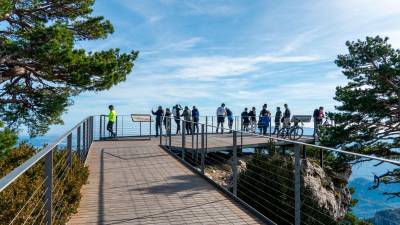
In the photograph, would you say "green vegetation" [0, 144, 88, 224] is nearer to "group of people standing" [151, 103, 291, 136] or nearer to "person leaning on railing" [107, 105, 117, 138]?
"person leaning on railing" [107, 105, 117, 138]

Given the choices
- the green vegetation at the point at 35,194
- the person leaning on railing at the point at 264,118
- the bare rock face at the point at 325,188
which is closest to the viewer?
the green vegetation at the point at 35,194

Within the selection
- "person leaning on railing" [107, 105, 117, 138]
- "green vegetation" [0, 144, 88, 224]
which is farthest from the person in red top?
"green vegetation" [0, 144, 88, 224]

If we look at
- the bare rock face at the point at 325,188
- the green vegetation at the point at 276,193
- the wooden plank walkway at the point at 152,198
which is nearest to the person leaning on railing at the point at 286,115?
the bare rock face at the point at 325,188

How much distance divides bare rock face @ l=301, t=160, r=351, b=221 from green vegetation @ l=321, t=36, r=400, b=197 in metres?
2.13

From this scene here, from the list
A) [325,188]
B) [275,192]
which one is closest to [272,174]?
[275,192]

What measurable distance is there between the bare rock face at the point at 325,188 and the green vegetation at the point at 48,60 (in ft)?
32.1

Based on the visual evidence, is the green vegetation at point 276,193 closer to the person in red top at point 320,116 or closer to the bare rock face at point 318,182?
the bare rock face at point 318,182

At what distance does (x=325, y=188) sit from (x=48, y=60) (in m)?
12.4

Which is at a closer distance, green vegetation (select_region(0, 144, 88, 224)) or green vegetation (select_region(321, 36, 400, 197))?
green vegetation (select_region(0, 144, 88, 224))

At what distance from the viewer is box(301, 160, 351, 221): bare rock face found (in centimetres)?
1345

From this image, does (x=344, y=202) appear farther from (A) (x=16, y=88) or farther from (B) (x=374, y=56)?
(A) (x=16, y=88)

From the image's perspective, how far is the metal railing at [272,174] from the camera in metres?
8.32

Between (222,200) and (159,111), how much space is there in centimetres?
1798

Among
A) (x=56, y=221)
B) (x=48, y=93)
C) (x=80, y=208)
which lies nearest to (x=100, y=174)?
(x=80, y=208)
